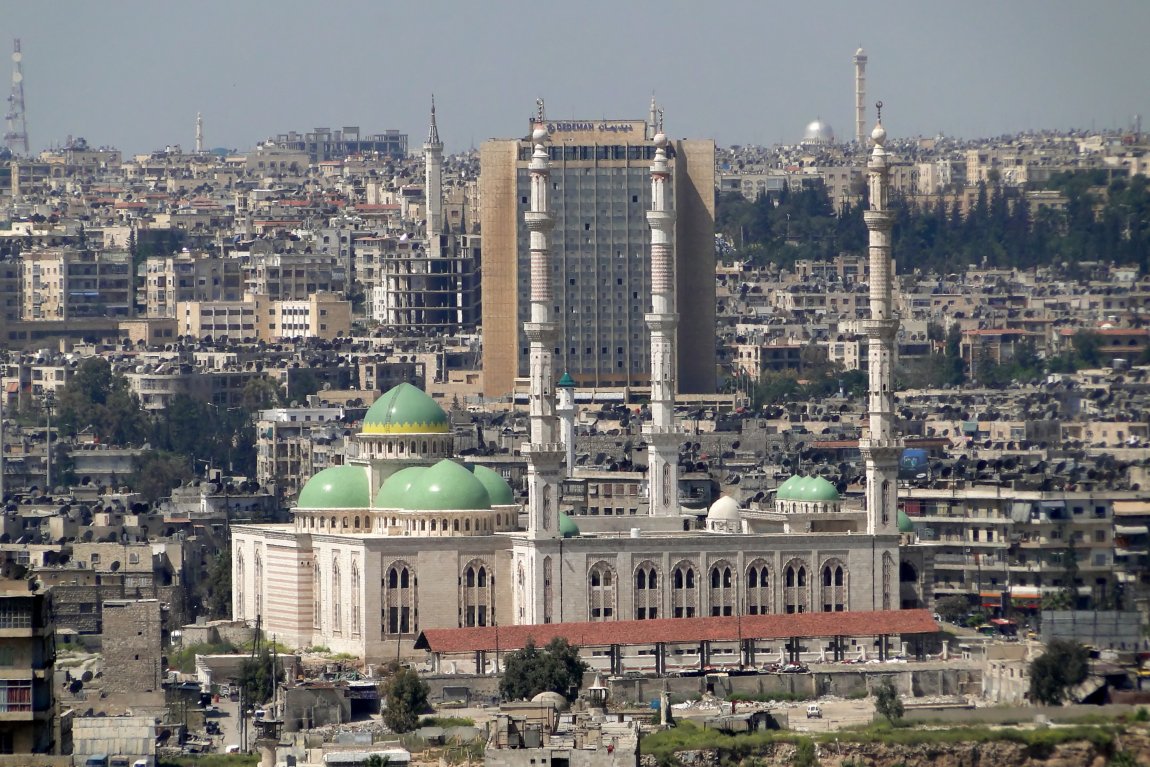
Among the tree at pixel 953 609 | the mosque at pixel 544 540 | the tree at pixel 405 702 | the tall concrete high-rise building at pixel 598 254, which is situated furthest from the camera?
the tall concrete high-rise building at pixel 598 254

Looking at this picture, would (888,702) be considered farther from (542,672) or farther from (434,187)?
(434,187)

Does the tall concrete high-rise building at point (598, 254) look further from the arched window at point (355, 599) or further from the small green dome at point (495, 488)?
the arched window at point (355, 599)

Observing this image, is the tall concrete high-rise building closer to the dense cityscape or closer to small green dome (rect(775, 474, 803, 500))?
the dense cityscape

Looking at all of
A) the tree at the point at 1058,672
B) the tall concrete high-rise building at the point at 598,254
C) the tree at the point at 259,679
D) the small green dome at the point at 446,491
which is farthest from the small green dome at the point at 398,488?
the tall concrete high-rise building at the point at 598,254

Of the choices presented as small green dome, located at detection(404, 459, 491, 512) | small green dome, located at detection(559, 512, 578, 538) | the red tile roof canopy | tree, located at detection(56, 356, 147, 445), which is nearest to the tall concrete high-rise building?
tree, located at detection(56, 356, 147, 445)

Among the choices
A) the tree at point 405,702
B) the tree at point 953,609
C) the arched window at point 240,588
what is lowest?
the tree at point 405,702

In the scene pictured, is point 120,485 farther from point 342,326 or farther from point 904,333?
point 342,326

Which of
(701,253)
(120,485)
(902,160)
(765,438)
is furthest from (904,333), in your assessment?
(902,160)
